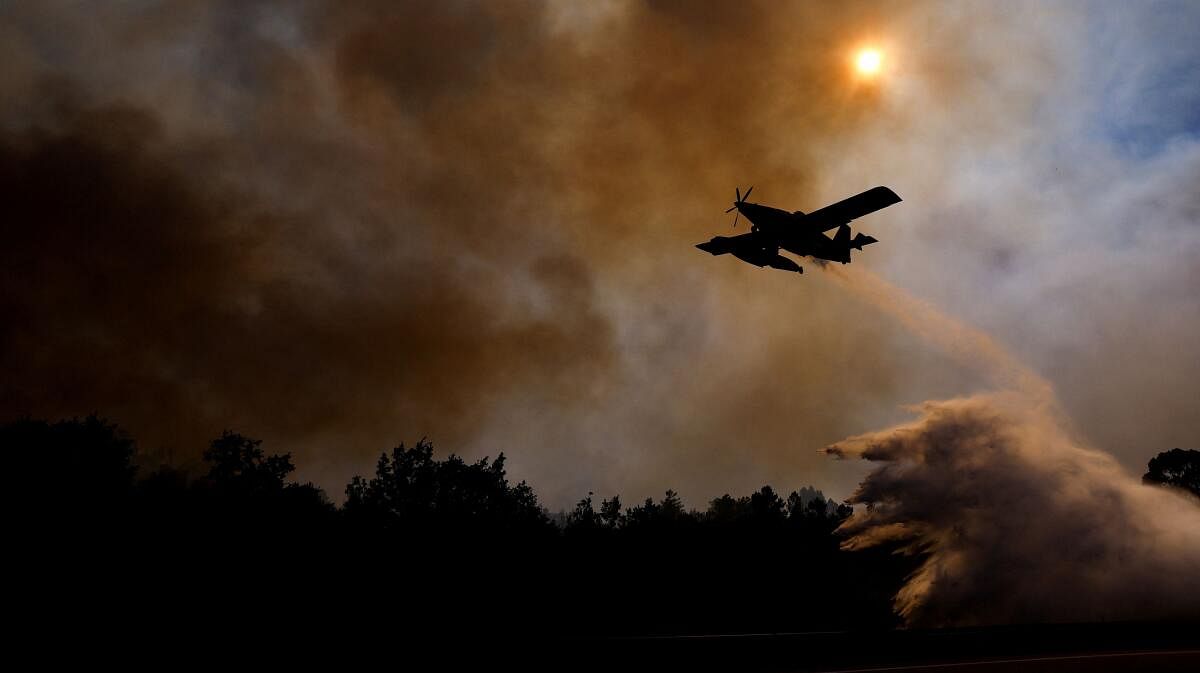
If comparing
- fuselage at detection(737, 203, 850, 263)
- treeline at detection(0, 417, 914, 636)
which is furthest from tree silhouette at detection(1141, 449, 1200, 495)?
fuselage at detection(737, 203, 850, 263)

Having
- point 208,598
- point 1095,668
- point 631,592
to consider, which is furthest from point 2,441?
point 1095,668

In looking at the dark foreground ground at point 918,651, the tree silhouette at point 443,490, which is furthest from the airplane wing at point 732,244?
the tree silhouette at point 443,490

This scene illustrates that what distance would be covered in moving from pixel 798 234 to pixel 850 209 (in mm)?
2502

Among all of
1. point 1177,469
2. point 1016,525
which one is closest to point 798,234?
point 1016,525

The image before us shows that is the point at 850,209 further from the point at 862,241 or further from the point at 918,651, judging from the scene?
the point at 918,651

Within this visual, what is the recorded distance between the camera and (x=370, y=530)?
65.2 metres

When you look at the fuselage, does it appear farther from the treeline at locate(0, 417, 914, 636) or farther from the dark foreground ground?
the treeline at locate(0, 417, 914, 636)

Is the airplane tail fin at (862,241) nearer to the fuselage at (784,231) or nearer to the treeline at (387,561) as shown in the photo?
the fuselage at (784,231)

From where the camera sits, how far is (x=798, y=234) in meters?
30.5

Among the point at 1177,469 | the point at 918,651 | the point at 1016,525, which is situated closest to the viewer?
the point at 918,651

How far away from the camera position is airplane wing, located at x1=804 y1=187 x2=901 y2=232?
92.0ft

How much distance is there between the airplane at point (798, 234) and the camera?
2952 centimetres

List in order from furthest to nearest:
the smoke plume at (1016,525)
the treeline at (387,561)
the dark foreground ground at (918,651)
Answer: the treeline at (387,561), the smoke plume at (1016,525), the dark foreground ground at (918,651)

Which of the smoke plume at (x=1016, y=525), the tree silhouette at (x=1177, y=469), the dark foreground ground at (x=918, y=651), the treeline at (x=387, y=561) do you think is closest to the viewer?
the dark foreground ground at (x=918, y=651)
